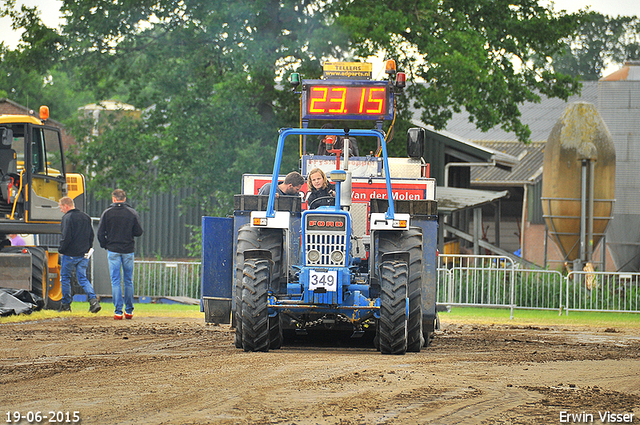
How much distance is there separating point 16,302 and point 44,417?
9195 mm

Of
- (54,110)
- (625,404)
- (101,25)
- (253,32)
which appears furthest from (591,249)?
(54,110)

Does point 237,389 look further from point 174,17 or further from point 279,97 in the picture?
point 174,17

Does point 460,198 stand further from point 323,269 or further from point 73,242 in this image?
point 323,269

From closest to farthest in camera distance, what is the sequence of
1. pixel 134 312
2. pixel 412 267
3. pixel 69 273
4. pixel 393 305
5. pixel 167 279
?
pixel 393 305 → pixel 412 267 → pixel 69 273 → pixel 134 312 → pixel 167 279

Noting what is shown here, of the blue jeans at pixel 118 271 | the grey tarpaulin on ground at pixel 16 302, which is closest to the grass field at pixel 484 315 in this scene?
the grey tarpaulin on ground at pixel 16 302

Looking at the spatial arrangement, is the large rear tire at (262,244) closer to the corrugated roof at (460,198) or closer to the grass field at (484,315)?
the grass field at (484,315)

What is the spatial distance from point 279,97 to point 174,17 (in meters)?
3.99

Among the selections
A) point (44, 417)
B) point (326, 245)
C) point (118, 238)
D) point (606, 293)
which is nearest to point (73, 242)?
point (118, 238)

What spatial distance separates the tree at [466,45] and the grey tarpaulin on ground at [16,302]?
35.5 ft

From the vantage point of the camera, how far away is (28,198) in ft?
49.8

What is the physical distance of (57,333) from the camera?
11672 mm

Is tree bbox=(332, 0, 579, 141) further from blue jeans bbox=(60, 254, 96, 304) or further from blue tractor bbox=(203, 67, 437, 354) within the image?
blue tractor bbox=(203, 67, 437, 354)

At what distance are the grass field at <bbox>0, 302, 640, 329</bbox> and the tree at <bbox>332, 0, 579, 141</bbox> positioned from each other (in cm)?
568

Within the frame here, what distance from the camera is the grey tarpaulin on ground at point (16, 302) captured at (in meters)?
14.1
